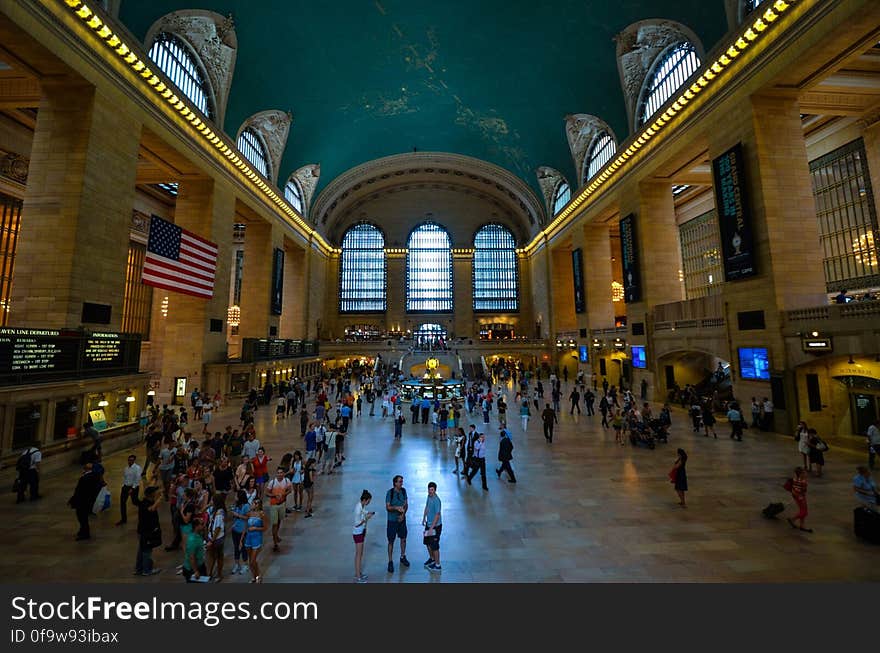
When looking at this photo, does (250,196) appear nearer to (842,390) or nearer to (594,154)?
(594,154)

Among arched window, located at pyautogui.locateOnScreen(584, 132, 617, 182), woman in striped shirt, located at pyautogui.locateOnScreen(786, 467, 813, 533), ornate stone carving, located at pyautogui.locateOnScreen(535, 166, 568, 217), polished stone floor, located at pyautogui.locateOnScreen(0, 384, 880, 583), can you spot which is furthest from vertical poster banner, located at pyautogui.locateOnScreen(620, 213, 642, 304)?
woman in striped shirt, located at pyautogui.locateOnScreen(786, 467, 813, 533)

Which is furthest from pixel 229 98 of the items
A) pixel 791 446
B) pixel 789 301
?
pixel 791 446

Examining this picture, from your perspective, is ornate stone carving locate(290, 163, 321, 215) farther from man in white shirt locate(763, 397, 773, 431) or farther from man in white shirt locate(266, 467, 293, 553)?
man in white shirt locate(763, 397, 773, 431)

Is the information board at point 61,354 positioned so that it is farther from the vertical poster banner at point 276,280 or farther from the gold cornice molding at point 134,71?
the vertical poster banner at point 276,280

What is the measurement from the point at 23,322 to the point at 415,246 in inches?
1449

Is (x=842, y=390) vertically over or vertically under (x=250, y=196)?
under

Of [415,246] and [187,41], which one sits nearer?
[187,41]

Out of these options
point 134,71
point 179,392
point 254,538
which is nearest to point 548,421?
point 254,538

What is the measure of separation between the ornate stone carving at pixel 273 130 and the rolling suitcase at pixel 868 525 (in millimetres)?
28241

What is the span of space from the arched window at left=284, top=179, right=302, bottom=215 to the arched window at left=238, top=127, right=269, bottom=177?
374 cm

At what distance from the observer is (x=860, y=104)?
15422 millimetres

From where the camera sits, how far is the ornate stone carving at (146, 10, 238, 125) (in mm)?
16078

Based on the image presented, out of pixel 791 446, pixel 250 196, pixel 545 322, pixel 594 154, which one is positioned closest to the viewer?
pixel 791 446

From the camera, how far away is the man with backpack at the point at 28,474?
692 cm
